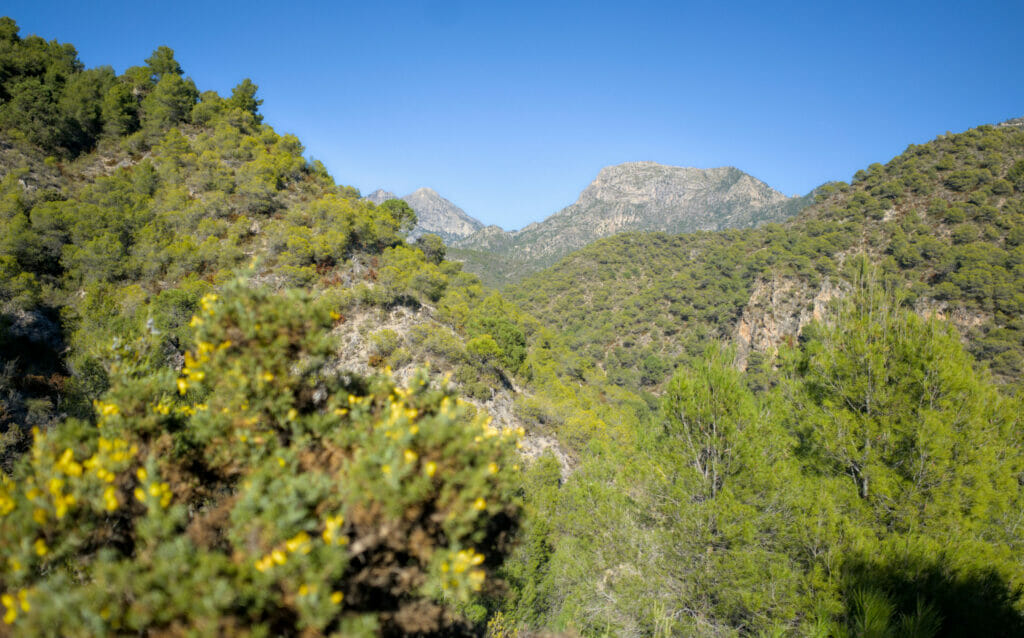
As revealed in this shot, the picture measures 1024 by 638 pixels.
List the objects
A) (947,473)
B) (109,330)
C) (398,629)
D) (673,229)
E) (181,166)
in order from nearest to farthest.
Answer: (398,629) → (947,473) → (109,330) → (181,166) → (673,229)

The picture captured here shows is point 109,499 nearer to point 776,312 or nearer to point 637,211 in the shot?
point 776,312

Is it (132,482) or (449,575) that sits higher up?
(132,482)

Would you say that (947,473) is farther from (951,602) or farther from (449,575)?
(449,575)

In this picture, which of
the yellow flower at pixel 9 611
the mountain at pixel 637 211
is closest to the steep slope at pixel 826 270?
the yellow flower at pixel 9 611

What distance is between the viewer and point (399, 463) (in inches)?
102

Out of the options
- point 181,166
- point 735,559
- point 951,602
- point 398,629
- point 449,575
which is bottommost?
point 735,559

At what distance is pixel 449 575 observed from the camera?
99.6 inches

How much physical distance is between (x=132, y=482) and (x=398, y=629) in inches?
80.3

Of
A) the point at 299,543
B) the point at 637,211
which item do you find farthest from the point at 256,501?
the point at 637,211

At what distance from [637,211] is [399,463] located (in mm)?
164311

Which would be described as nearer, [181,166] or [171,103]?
[181,166]

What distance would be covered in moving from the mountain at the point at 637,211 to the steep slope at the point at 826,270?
47239 millimetres

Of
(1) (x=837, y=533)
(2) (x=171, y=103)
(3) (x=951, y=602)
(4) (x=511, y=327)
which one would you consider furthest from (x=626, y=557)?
(2) (x=171, y=103)

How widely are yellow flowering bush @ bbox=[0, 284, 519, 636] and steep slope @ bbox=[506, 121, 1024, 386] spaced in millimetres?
14444
